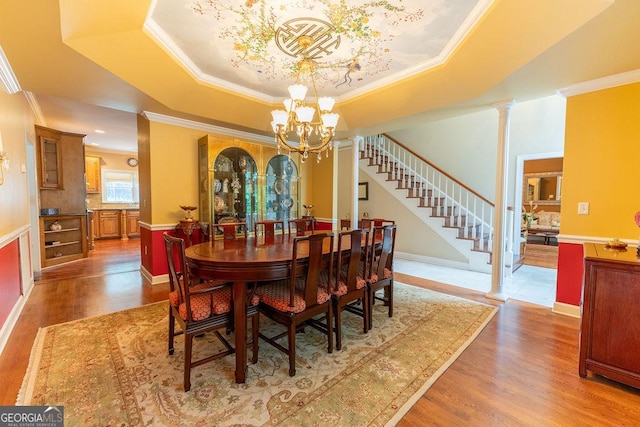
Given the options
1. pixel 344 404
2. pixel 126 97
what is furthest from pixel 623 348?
pixel 126 97

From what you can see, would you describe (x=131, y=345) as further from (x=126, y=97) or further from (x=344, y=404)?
(x=126, y=97)

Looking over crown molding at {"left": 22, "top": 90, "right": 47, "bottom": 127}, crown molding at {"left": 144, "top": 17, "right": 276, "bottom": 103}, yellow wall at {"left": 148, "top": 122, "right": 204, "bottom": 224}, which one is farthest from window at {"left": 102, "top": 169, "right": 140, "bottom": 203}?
crown molding at {"left": 144, "top": 17, "right": 276, "bottom": 103}

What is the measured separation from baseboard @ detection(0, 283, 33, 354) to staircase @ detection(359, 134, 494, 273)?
5.86 m

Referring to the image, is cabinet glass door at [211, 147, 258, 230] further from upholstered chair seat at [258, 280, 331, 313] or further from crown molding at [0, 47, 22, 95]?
upholstered chair seat at [258, 280, 331, 313]

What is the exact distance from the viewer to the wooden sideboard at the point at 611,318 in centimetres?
180

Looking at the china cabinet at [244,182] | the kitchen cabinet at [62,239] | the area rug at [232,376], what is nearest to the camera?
the area rug at [232,376]

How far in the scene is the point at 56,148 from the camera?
521cm

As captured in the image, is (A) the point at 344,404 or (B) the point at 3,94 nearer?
(A) the point at 344,404

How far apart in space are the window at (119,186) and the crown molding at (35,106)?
2843mm

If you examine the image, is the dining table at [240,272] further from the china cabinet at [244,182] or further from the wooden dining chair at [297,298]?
the china cabinet at [244,182]

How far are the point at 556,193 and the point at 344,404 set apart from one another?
27.1 ft

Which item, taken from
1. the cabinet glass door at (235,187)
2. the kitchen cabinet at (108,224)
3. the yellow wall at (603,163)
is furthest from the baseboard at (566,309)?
the kitchen cabinet at (108,224)

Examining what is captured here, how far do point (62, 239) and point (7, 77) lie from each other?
3947mm

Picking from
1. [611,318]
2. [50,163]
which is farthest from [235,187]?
[611,318]
